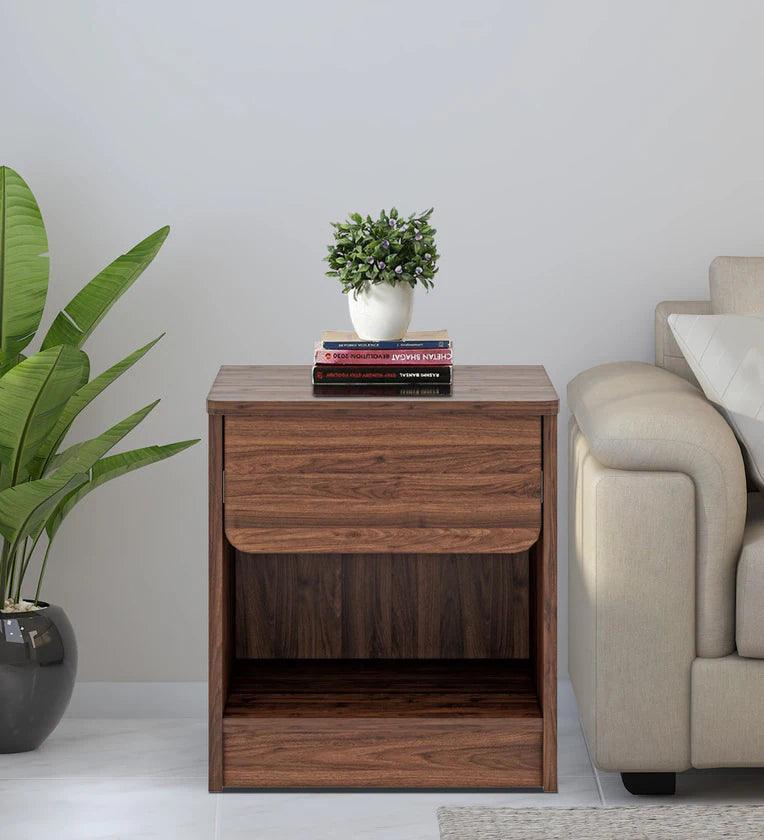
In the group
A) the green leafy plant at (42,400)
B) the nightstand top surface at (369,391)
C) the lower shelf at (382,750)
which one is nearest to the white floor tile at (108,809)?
the lower shelf at (382,750)

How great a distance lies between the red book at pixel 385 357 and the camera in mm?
2197

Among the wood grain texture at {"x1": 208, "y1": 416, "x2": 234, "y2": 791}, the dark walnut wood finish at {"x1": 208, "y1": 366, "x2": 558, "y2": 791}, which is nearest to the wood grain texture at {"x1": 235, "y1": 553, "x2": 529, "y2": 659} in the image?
the dark walnut wood finish at {"x1": 208, "y1": 366, "x2": 558, "y2": 791}

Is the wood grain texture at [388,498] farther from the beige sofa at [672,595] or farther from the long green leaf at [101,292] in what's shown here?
the long green leaf at [101,292]

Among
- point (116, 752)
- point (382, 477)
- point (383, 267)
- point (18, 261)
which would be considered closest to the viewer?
point (382, 477)

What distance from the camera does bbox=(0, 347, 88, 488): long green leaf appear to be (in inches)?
83.4

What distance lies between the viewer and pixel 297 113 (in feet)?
8.54

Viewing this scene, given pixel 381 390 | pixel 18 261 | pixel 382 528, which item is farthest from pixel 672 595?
pixel 18 261

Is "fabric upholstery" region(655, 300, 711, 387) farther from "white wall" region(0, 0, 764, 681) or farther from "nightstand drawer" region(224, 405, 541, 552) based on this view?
"nightstand drawer" region(224, 405, 541, 552)

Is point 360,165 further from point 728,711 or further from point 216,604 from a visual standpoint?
point 728,711

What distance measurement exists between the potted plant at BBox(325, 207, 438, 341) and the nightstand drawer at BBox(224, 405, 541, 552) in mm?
234

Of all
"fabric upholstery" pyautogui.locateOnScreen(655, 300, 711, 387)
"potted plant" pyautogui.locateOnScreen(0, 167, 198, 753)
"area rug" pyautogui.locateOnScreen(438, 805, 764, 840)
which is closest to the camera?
"area rug" pyautogui.locateOnScreen(438, 805, 764, 840)

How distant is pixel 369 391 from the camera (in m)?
2.17

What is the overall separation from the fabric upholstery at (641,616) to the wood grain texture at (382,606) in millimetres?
476

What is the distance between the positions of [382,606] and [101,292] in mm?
835
